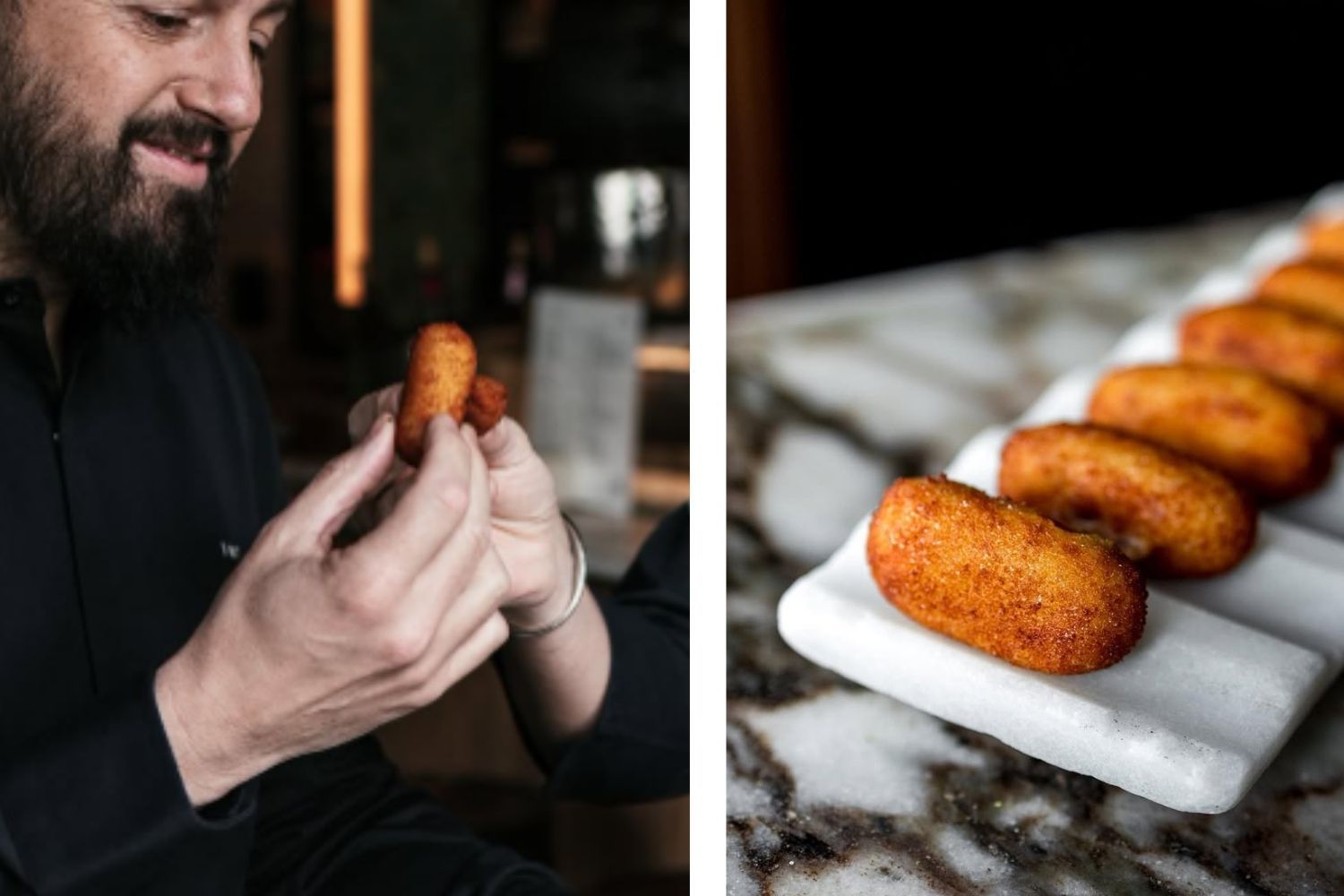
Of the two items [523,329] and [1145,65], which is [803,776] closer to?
[523,329]

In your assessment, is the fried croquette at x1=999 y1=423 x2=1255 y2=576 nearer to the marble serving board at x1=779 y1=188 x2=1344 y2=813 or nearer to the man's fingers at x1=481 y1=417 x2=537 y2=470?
the marble serving board at x1=779 y1=188 x2=1344 y2=813

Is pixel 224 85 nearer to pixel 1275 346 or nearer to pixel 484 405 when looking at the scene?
pixel 484 405

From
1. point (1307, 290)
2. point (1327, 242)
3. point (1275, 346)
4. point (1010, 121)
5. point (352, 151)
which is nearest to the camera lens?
point (352, 151)

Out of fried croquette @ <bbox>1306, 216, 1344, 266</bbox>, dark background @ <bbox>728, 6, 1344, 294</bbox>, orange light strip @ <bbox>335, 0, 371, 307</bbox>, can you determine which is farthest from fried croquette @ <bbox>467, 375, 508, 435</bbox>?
dark background @ <bbox>728, 6, 1344, 294</bbox>

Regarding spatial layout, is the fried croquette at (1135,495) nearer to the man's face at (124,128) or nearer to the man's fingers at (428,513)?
the man's fingers at (428,513)

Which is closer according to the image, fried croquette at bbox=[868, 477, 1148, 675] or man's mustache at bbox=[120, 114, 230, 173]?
man's mustache at bbox=[120, 114, 230, 173]

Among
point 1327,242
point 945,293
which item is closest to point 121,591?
point 945,293
